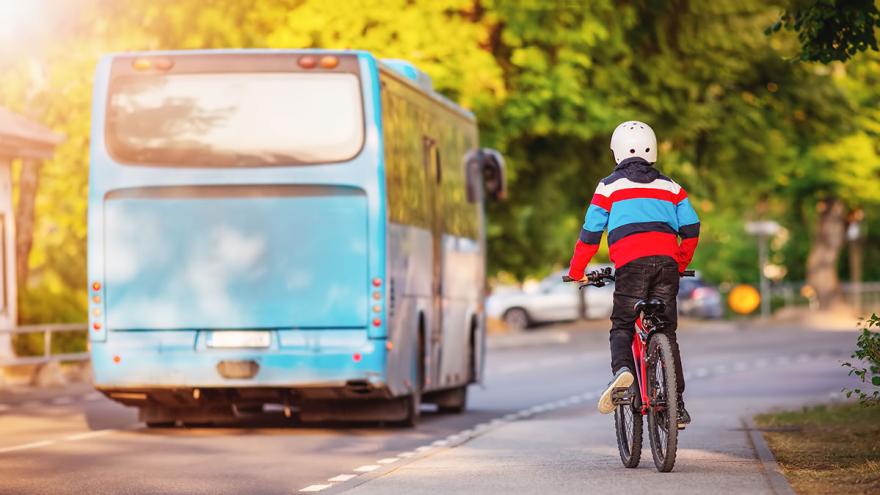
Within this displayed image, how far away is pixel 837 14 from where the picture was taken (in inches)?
574

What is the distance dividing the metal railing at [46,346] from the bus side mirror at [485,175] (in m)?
6.42

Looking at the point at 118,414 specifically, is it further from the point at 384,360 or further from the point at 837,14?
the point at 837,14

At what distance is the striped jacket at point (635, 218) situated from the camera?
12.6 meters

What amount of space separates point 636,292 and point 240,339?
679cm

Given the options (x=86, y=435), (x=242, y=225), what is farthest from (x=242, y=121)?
(x=86, y=435)

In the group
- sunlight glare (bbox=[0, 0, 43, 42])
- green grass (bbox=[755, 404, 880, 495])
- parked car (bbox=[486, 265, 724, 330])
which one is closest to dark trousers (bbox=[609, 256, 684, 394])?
green grass (bbox=[755, 404, 880, 495])

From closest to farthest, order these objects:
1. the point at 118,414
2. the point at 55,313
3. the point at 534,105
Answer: the point at 118,414, the point at 55,313, the point at 534,105

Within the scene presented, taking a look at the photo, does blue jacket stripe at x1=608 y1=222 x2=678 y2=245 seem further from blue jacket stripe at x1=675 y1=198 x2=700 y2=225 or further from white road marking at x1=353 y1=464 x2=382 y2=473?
white road marking at x1=353 y1=464 x2=382 y2=473

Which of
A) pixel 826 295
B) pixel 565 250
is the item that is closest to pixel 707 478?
pixel 565 250

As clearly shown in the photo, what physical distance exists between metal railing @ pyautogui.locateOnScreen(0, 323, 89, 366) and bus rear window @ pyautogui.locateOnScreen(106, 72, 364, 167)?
28.3ft

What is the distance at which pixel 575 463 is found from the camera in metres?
14.3

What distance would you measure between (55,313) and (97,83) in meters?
13.5

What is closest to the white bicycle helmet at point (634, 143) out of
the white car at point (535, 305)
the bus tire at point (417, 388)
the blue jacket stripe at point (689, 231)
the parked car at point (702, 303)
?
the blue jacket stripe at point (689, 231)

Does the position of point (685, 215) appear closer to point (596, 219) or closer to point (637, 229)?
point (637, 229)
